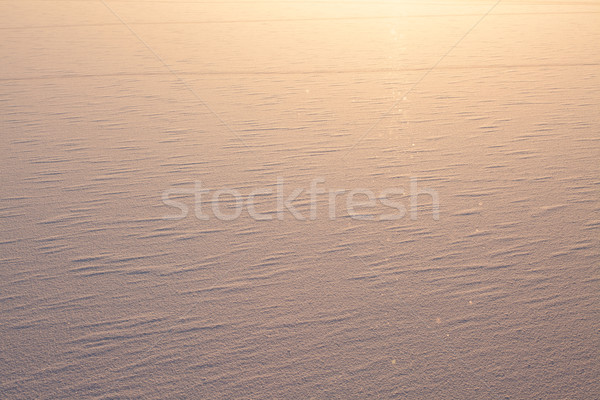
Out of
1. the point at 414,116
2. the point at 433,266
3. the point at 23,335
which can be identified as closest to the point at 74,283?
the point at 23,335

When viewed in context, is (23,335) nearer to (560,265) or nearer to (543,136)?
(560,265)
